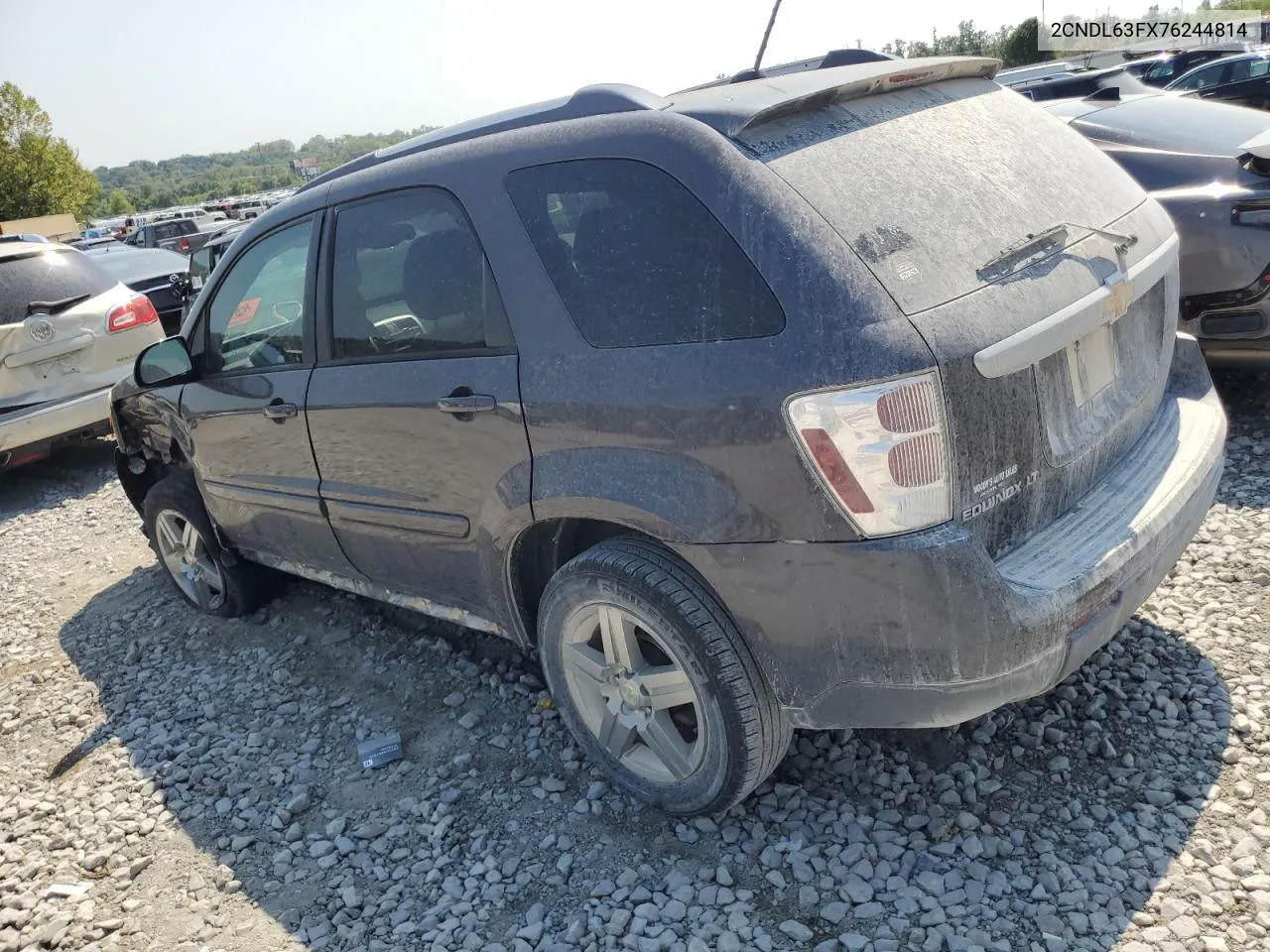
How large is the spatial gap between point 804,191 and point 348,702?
2673 millimetres

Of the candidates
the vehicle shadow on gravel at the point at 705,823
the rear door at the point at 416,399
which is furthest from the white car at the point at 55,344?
the rear door at the point at 416,399

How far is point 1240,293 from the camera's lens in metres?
4.52

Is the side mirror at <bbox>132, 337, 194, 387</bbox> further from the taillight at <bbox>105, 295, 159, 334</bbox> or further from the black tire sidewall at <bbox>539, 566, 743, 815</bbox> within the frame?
the taillight at <bbox>105, 295, 159, 334</bbox>

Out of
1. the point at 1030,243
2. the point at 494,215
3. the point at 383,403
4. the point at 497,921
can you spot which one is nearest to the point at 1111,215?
the point at 1030,243

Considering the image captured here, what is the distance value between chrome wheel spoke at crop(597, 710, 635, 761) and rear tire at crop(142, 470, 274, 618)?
7.91ft

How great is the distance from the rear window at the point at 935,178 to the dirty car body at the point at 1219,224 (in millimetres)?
1978

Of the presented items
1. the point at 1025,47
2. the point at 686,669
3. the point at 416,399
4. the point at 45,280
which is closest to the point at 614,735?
the point at 686,669

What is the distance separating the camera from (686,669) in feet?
8.46

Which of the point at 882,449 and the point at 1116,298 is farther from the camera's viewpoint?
the point at 1116,298

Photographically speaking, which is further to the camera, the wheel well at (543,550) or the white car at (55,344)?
the white car at (55,344)

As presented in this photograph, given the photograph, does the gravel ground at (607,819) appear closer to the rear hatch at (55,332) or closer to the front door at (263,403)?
the front door at (263,403)

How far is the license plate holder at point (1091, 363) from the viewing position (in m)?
2.53

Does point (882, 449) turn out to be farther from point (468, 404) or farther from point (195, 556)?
point (195, 556)

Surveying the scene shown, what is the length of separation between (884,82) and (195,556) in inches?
150
